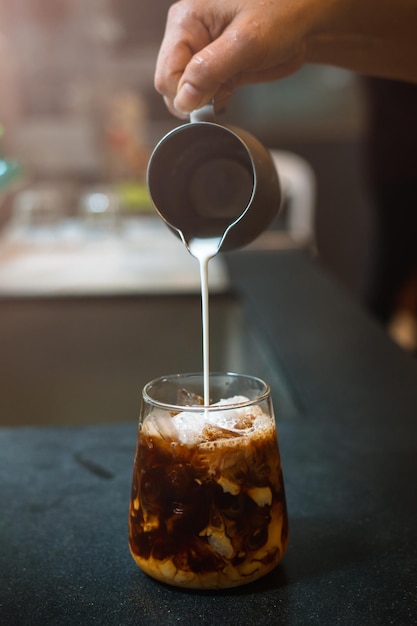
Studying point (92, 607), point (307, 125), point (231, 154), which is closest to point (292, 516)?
point (92, 607)

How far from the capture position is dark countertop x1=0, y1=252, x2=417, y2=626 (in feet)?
2.25

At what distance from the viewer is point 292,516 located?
0.87 m

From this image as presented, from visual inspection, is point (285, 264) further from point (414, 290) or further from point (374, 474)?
point (414, 290)

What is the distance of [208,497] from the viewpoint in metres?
0.72

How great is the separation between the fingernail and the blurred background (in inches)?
87.6

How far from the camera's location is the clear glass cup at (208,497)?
72 cm

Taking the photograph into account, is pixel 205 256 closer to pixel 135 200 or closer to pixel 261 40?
pixel 261 40

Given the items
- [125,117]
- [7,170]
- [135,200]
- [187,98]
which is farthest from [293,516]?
[125,117]

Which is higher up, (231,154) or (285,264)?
(231,154)

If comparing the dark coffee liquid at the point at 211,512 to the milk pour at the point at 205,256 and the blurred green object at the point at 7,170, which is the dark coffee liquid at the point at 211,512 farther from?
the blurred green object at the point at 7,170

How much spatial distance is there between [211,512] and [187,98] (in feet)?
1.50

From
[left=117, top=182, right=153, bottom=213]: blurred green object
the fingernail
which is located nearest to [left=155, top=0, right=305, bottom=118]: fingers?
the fingernail

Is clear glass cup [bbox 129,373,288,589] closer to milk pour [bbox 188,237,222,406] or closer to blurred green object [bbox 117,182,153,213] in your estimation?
milk pour [bbox 188,237,222,406]

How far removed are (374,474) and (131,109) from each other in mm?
3831
